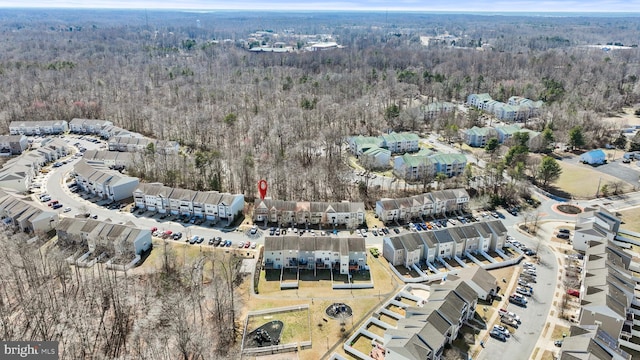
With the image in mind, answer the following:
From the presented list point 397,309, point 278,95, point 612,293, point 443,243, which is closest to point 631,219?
point 612,293

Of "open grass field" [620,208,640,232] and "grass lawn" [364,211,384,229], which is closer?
"grass lawn" [364,211,384,229]

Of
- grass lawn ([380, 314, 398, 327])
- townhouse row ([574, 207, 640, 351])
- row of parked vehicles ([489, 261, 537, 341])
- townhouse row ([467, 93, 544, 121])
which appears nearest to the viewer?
townhouse row ([574, 207, 640, 351])

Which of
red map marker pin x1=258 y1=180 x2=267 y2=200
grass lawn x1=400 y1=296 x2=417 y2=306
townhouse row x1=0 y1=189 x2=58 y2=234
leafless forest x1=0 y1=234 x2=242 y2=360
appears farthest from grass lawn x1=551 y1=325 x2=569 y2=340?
townhouse row x1=0 y1=189 x2=58 y2=234

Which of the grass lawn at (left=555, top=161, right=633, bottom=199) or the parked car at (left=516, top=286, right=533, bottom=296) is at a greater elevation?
the grass lawn at (left=555, top=161, right=633, bottom=199)

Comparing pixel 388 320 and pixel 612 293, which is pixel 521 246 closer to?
pixel 612 293

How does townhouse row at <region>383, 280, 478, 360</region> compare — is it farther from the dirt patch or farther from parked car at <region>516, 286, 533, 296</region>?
the dirt patch

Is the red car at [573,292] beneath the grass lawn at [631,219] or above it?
beneath

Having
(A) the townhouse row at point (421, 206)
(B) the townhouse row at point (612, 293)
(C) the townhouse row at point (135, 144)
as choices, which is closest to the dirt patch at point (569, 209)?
(B) the townhouse row at point (612, 293)

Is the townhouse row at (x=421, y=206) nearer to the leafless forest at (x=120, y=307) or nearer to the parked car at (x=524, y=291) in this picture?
the parked car at (x=524, y=291)
